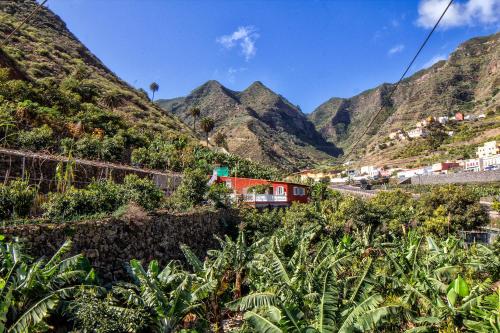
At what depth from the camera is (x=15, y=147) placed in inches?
832

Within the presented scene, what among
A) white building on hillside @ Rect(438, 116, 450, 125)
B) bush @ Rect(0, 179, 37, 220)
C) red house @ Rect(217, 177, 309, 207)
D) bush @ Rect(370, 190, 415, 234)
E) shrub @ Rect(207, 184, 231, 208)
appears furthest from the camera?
white building on hillside @ Rect(438, 116, 450, 125)

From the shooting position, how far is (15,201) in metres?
12.1

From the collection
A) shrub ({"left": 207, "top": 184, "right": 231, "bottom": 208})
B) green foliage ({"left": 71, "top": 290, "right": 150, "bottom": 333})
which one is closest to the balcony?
shrub ({"left": 207, "top": 184, "right": 231, "bottom": 208})

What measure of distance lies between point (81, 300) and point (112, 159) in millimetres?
21532


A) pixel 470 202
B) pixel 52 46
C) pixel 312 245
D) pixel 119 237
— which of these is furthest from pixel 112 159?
pixel 52 46

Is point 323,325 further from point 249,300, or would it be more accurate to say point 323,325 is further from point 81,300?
point 81,300

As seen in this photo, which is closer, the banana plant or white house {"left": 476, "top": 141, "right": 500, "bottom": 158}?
the banana plant

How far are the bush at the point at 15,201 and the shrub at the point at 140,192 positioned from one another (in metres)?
4.83

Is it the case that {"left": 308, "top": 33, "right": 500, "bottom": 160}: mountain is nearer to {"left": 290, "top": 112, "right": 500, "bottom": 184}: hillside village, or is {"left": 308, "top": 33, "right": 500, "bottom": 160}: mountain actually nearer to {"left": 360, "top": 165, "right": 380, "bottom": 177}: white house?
{"left": 290, "top": 112, "right": 500, "bottom": 184}: hillside village

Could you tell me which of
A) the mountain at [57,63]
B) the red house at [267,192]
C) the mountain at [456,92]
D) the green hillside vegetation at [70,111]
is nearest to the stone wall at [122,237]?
the green hillside vegetation at [70,111]

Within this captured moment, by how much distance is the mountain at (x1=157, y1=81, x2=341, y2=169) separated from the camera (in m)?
102

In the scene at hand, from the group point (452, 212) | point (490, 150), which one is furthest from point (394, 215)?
point (490, 150)

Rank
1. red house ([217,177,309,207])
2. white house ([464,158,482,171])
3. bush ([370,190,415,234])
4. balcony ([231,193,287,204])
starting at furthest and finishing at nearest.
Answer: white house ([464,158,482,171])
red house ([217,177,309,207])
balcony ([231,193,287,204])
bush ([370,190,415,234])

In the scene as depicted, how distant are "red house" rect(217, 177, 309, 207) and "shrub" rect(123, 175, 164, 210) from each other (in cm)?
1103
